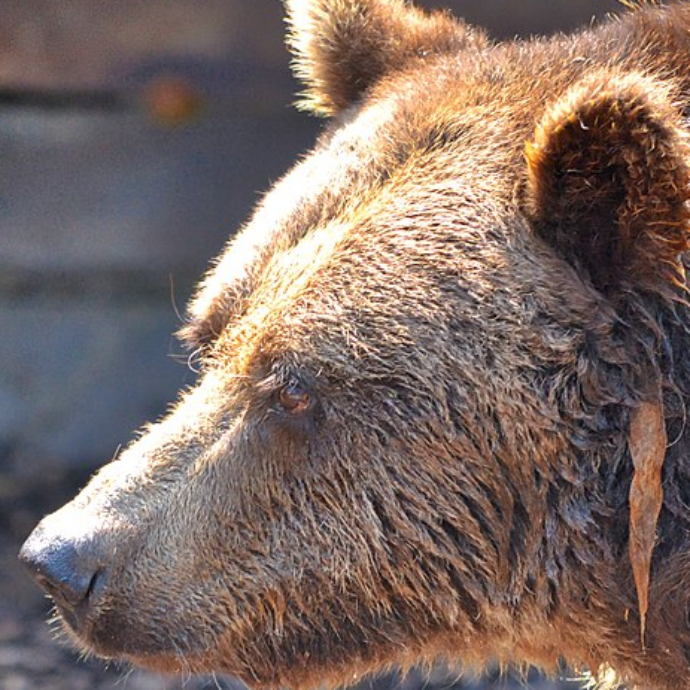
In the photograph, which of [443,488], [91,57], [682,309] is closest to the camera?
[682,309]

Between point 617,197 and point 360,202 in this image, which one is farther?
point 360,202

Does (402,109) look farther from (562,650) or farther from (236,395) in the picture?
(562,650)

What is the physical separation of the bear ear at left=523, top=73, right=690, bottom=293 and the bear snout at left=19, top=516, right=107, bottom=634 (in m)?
1.13

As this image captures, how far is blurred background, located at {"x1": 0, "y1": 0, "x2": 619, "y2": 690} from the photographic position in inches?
214

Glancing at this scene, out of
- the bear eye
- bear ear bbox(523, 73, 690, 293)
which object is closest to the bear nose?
the bear eye

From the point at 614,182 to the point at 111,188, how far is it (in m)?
4.02

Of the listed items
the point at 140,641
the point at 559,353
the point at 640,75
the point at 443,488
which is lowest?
the point at 140,641

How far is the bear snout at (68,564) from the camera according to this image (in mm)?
2432

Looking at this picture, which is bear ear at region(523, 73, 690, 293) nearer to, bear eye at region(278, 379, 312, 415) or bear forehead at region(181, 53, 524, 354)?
bear forehead at region(181, 53, 524, 354)

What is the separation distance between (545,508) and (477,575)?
0.22 meters

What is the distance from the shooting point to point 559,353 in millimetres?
2242

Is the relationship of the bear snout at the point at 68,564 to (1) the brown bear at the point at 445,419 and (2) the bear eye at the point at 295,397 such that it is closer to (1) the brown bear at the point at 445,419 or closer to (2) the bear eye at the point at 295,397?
(1) the brown bear at the point at 445,419

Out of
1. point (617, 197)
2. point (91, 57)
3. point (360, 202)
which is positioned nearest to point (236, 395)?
point (360, 202)

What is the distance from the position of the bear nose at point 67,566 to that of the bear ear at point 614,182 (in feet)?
3.71
